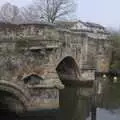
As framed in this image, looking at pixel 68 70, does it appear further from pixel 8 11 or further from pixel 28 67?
pixel 8 11

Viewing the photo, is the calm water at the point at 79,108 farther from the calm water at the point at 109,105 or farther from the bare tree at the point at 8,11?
the bare tree at the point at 8,11

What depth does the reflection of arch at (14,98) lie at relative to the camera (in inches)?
554

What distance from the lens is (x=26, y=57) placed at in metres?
14.5

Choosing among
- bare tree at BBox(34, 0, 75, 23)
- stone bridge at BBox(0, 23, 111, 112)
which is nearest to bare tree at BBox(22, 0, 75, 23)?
bare tree at BBox(34, 0, 75, 23)

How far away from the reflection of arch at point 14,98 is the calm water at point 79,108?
0.45m

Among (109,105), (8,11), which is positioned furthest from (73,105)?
(8,11)

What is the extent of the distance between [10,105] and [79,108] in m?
4.51

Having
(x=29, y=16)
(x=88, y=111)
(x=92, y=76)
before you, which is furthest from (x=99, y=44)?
(x=88, y=111)

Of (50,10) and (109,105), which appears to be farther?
(50,10)

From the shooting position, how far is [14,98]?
14422 mm

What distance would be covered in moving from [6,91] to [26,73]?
1.11 metres

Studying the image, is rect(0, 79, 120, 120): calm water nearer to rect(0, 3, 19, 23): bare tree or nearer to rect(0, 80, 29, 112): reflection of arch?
rect(0, 80, 29, 112): reflection of arch

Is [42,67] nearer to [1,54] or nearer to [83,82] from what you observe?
[1,54]

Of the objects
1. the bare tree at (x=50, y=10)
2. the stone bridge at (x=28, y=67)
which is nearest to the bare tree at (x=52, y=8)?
the bare tree at (x=50, y=10)
